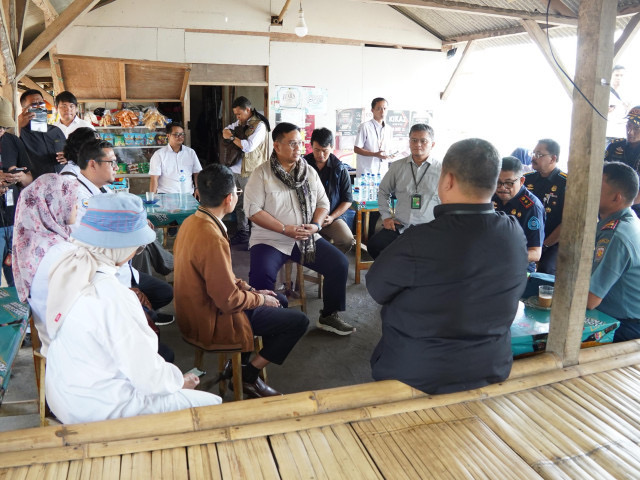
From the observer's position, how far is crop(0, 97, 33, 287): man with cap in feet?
10.9

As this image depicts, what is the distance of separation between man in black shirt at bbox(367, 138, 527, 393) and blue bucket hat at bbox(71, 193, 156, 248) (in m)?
0.85

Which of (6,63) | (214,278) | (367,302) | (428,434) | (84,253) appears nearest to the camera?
(84,253)

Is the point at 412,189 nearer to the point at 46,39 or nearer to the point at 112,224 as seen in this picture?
the point at 112,224

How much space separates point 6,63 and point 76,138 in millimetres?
1065

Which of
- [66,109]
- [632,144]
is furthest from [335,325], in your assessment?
[66,109]

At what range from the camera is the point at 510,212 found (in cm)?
333

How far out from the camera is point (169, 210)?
4.17 meters

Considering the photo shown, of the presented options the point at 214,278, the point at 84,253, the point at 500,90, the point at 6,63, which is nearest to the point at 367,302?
the point at 214,278

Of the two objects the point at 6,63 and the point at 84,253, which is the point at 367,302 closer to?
the point at 84,253

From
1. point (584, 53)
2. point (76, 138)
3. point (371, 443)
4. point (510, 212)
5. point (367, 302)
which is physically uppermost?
point (584, 53)

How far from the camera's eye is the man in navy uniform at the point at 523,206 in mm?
3242

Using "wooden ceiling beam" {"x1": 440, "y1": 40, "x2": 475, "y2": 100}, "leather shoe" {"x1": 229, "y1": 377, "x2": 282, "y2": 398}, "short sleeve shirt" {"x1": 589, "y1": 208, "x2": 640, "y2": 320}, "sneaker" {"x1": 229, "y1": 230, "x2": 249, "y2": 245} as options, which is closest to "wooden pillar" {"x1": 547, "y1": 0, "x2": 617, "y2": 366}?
"short sleeve shirt" {"x1": 589, "y1": 208, "x2": 640, "y2": 320}

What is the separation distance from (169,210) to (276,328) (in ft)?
6.50

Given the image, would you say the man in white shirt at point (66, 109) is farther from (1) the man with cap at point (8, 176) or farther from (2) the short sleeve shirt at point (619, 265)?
(2) the short sleeve shirt at point (619, 265)
